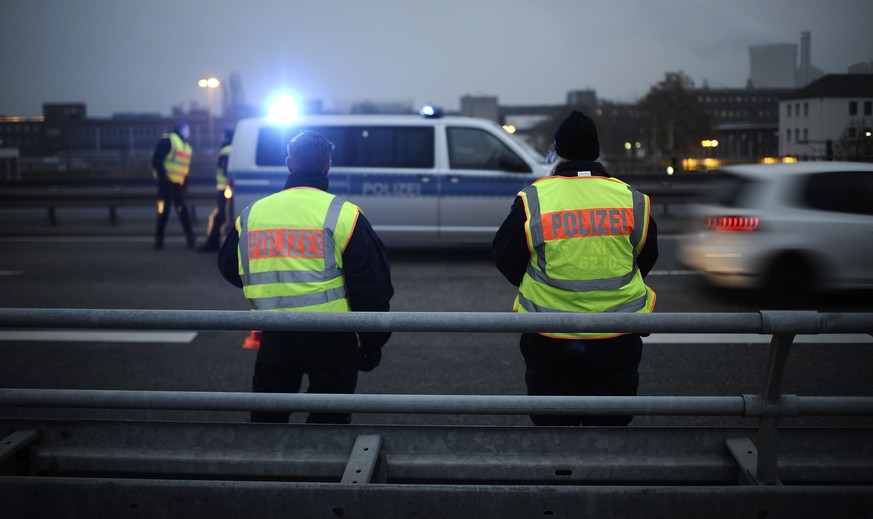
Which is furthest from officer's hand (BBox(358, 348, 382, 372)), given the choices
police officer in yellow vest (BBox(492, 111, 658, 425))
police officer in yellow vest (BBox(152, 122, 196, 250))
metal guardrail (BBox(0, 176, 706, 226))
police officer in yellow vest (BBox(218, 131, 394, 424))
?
metal guardrail (BBox(0, 176, 706, 226))

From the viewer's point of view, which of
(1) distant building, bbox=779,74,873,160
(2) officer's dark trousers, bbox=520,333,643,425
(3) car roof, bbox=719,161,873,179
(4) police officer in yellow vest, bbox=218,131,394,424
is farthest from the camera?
(1) distant building, bbox=779,74,873,160

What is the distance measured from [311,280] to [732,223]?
619 cm

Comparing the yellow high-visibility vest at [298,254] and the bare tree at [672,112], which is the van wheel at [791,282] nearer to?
the yellow high-visibility vest at [298,254]

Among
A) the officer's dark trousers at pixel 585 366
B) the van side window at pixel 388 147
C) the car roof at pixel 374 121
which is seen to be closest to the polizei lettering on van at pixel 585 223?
the officer's dark trousers at pixel 585 366

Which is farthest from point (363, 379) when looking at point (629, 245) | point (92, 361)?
point (629, 245)

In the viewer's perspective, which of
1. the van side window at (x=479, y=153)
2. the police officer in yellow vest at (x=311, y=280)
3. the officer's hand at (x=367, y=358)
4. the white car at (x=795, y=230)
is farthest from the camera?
the van side window at (x=479, y=153)

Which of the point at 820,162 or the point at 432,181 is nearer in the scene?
the point at 820,162

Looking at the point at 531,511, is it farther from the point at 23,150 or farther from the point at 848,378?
the point at 23,150

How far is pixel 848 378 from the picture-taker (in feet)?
21.1

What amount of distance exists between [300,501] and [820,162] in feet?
25.9

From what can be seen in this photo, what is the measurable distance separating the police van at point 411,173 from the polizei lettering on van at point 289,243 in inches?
333

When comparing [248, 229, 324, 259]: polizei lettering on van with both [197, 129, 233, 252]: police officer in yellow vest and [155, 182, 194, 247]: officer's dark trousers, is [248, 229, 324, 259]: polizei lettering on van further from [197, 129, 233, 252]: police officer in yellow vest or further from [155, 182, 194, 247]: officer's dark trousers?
[155, 182, 194, 247]: officer's dark trousers

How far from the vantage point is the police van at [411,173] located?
12305 mm

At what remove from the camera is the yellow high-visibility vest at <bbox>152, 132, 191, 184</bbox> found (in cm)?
1436
